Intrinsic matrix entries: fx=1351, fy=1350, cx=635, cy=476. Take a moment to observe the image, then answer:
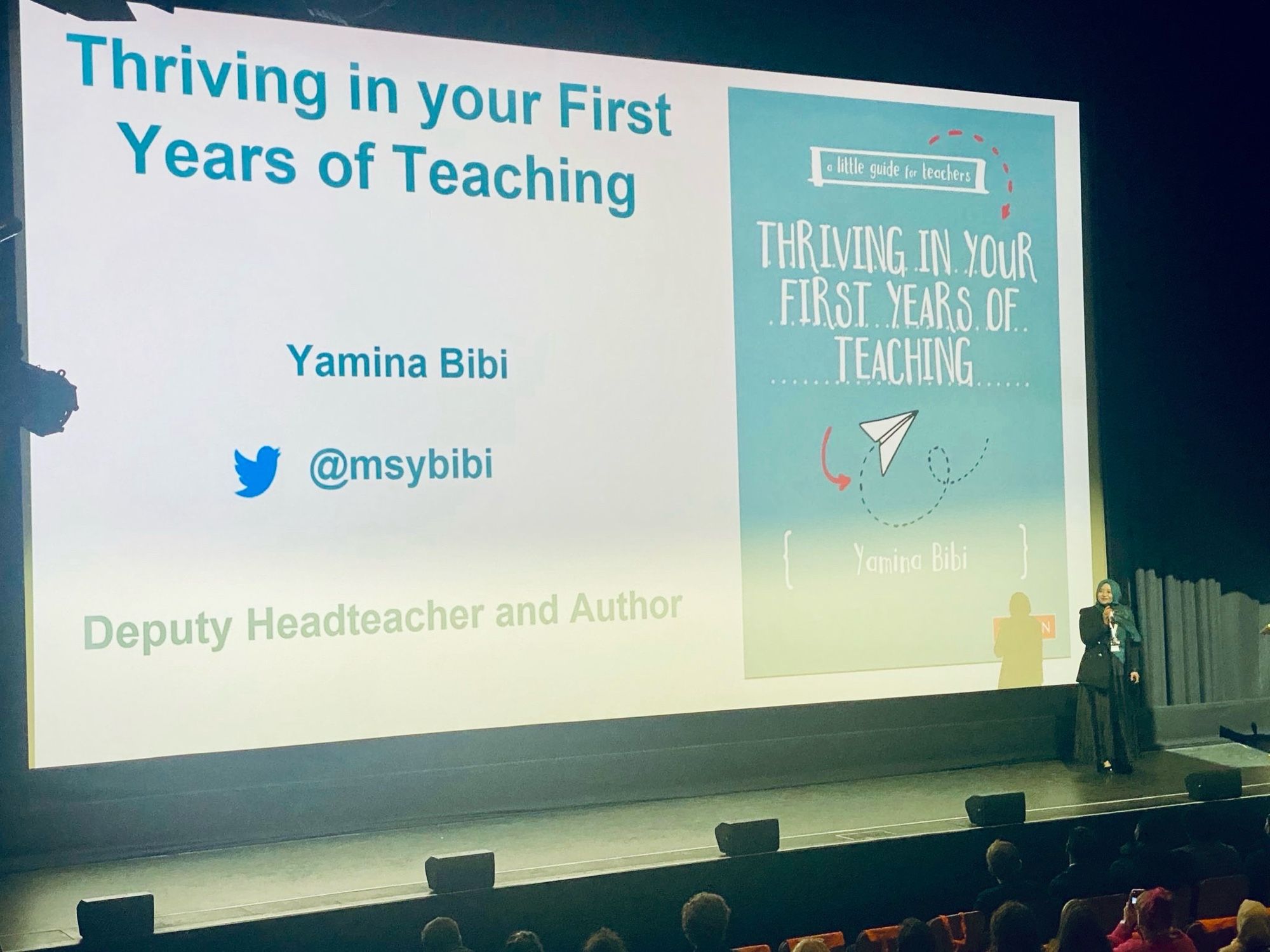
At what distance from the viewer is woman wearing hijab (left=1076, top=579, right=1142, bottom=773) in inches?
217

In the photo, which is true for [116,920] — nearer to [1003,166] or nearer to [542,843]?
[542,843]

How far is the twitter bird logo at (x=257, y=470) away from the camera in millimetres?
4564

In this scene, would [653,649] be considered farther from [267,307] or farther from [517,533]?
[267,307]

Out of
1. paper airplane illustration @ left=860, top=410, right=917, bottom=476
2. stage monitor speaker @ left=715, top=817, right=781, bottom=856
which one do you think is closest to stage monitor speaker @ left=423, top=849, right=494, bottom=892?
stage monitor speaker @ left=715, top=817, right=781, bottom=856

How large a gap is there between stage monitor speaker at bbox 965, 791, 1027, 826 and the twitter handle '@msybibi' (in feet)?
6.55

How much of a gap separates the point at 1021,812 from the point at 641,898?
1.29m

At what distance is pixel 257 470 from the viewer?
15.0 ft

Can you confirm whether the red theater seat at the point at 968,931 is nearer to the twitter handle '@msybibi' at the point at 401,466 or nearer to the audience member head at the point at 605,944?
the audience member head at the point at 605,944

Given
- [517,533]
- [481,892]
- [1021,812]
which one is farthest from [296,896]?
[1021,812]

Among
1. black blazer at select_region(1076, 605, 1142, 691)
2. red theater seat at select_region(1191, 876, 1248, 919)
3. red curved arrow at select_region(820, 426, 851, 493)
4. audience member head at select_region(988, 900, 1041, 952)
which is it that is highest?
red curved arrow at select_region(820, 426, 851, 493)

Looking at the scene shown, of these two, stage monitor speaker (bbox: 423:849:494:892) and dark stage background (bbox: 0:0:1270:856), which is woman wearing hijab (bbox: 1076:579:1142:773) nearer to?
dark stage background (bbox: 0:0:1270:856)

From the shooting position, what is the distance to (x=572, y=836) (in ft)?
15.0

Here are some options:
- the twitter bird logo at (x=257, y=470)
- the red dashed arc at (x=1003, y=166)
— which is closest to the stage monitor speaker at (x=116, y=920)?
the twitter bird logo at (x=257, y=470)

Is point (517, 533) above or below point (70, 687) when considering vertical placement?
above
